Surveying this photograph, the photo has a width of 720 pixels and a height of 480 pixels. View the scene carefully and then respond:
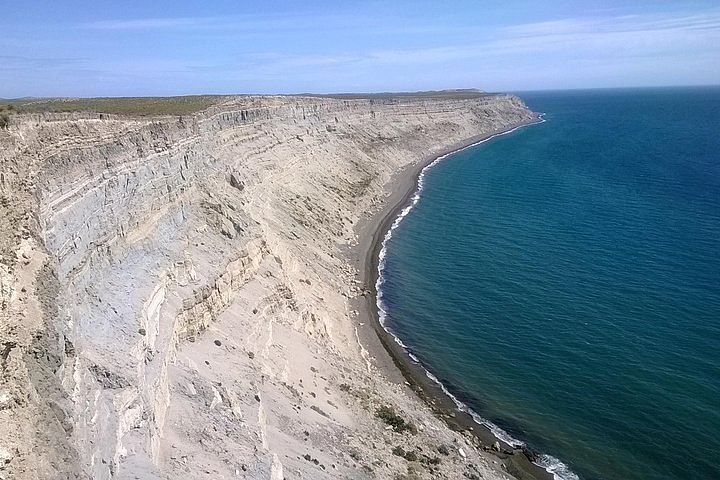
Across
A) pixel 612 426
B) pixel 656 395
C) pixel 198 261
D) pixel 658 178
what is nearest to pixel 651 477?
pixel 612 426

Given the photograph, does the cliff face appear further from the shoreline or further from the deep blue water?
the deep blue water

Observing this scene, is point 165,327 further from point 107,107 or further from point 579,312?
point 107,107

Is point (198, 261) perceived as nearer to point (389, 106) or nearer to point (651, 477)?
point (651, 477)

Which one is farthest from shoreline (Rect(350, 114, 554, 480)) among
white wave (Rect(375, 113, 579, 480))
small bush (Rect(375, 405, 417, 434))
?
small bush (Rect(375, 405, 417, 434))

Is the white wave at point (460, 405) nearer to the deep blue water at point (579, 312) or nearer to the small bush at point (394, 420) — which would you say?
the deep blue water at point (579, 312)

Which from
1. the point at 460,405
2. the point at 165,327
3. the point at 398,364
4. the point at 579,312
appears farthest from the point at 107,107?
the point at 579,312
